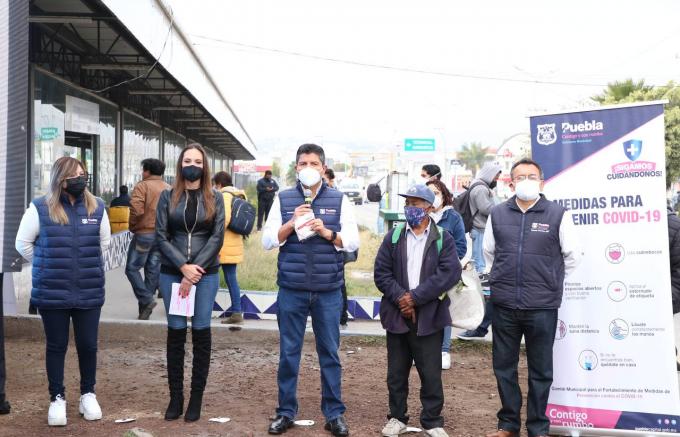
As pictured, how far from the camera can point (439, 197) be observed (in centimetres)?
757

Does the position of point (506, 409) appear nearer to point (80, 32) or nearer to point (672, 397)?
point (672, 397)

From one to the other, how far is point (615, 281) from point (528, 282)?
73cm

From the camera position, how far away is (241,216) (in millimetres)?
8805

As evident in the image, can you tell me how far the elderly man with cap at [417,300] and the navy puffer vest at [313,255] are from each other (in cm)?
37

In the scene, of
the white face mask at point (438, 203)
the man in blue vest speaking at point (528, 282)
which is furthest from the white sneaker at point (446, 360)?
the man in blue vest speaking at point (528, 282)

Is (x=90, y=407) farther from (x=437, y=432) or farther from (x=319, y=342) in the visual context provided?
(x=437, y=432)

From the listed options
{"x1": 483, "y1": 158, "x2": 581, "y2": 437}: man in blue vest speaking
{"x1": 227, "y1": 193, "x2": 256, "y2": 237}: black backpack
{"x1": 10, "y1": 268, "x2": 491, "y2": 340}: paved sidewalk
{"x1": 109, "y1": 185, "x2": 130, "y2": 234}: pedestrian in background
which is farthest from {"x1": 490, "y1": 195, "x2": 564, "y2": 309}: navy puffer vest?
{"x1": 109, "y1": 185, "x2": 130, "y2": 234}: pedestrian in background

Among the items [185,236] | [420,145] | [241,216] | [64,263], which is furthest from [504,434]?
[420,145]

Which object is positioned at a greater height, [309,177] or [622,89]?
[622,89]

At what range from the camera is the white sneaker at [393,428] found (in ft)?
18.9

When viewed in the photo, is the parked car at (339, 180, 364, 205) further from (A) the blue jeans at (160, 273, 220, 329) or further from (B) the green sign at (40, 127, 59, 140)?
(A) the blue jeans at (160, 273, 220, 329)

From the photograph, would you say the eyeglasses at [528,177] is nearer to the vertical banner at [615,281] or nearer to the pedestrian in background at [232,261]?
the vertical banner at [615,281]

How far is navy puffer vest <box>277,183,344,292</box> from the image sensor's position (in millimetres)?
5699

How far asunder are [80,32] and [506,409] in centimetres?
1140
